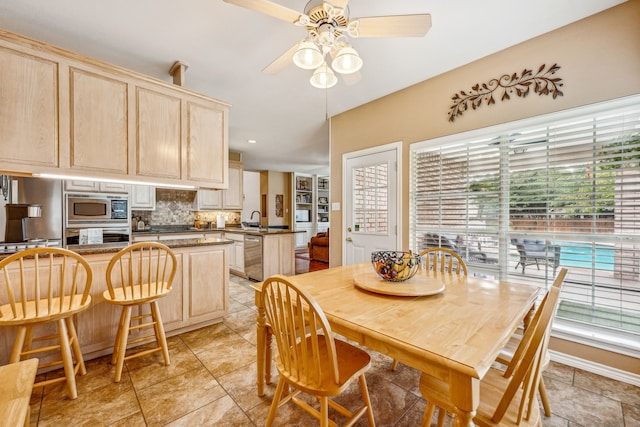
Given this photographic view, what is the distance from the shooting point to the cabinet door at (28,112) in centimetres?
188

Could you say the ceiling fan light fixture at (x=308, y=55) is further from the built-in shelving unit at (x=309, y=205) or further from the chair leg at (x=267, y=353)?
the built-in shelving unit at (x=309, y=205)

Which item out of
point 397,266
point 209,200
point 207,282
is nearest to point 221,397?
point 207,282

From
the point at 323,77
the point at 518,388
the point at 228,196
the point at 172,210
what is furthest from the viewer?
the point at 228,196

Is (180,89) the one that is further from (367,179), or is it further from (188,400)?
(188,400)

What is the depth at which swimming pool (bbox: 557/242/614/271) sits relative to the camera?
1958mm

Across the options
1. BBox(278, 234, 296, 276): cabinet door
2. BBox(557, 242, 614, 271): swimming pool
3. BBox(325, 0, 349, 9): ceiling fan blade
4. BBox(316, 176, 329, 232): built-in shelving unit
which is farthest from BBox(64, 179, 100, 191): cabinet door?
BBox(316, 176, 329, 232): built-in shelving unit

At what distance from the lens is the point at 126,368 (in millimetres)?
2021

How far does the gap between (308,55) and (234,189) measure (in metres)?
4.80

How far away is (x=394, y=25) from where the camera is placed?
4.96ft

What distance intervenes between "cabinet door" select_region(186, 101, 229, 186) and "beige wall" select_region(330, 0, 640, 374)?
1754 millimetres

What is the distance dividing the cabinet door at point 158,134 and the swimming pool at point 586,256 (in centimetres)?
348

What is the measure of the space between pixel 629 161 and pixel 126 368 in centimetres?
393

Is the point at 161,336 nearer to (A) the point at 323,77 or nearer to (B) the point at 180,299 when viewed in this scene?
(B) the point at 180,299

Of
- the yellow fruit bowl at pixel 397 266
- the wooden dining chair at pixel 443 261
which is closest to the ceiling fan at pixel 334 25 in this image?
the yellow fruit bowl at pixel 397 266
